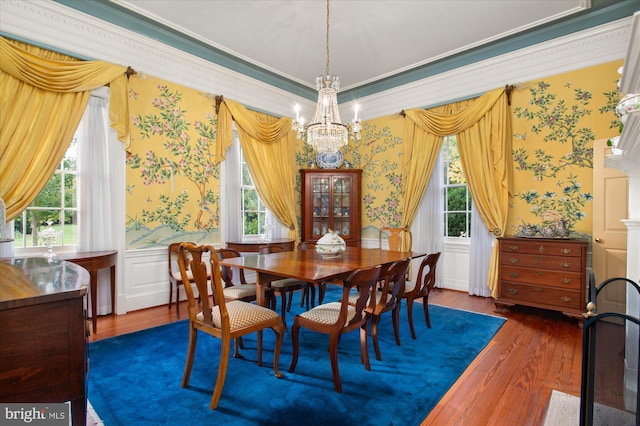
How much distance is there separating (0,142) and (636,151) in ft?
16.1

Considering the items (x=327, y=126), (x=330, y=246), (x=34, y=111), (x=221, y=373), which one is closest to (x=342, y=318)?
(x=221, y=373)

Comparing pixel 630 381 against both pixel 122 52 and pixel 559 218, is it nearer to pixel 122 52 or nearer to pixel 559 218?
pixel 559 218

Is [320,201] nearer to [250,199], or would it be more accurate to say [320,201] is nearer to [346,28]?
[250,199]

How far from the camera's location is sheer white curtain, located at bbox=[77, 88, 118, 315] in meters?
3.55

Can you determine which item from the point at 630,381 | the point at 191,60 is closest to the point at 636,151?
the point at 630,381

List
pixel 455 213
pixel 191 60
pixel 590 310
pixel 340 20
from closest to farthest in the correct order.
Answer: pixel 590 310, pixel 340 20, pixel 191 60, pixel 455 213

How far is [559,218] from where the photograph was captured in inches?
156

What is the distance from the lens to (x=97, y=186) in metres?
3.62

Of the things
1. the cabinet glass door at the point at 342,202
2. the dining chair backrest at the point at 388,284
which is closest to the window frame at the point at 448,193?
the cabinet glass door at the point at 342,202

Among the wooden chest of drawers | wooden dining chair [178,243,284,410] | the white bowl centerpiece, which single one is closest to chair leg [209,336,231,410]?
wooden dining chair [178,243,284,410]

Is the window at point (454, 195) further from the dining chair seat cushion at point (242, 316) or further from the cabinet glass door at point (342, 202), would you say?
the dining chair seat cushion at point (242, 316)

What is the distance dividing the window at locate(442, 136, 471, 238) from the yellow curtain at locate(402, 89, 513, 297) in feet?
0.99

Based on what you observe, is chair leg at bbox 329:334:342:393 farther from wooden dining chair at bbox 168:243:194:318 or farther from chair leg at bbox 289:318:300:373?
wooden dining chair at bbox 168:243:194:318

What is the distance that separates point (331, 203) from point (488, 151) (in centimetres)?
259
